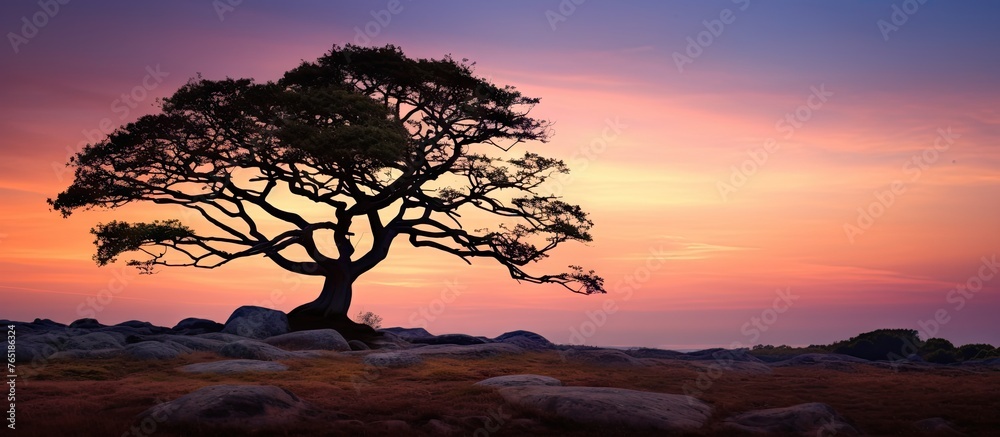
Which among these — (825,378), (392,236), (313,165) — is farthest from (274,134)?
(825,378)

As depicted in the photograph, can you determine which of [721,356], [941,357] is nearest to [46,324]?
[721,356]

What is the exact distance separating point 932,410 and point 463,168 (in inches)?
929

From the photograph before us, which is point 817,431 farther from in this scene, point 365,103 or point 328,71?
point 328,71

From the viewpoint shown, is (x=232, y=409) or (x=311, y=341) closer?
(x=232, y=409)

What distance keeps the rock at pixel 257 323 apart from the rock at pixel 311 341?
12.9 feet

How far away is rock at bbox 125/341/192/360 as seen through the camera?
83.2 feet

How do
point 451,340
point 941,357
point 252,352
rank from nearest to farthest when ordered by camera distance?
point 252,352 → point 451,340 → point 941,357

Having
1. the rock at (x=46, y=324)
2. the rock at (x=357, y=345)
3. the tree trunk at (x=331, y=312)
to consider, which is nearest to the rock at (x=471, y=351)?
the rock at (x=357, y=345)

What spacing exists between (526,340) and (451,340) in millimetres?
4136

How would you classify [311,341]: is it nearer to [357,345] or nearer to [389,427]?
[357,345]

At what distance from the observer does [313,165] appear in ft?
117

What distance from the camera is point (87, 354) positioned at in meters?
25.2

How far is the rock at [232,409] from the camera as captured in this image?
14.8m

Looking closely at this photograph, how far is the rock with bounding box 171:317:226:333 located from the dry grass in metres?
14.1
